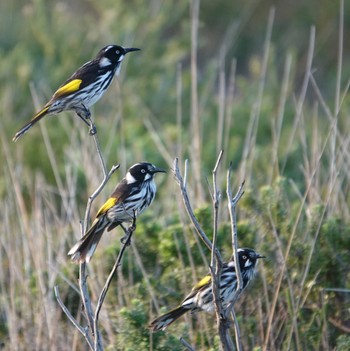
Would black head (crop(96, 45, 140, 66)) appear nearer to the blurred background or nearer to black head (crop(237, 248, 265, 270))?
the blurred background

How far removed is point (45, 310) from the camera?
5211 mm

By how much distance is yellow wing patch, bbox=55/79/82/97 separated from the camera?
4.24m

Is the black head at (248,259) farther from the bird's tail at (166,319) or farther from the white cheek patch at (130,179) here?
the white cheek patch at (130,179)

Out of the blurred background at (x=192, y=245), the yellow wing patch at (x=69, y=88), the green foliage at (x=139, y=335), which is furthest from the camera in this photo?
the blurred background at (x=192, y=245)

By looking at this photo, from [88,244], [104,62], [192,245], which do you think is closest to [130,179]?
[88,244]

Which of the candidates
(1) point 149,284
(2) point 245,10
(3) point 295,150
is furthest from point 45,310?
(2) point 245,10

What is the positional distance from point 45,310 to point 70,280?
1.41ft

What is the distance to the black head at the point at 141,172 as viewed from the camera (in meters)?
4.10

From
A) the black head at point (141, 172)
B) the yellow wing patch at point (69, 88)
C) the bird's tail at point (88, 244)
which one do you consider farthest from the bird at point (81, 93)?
the bird's tail at point (88, 244)

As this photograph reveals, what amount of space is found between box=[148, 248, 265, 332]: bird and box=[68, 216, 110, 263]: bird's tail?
600 mm

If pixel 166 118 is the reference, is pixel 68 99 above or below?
above

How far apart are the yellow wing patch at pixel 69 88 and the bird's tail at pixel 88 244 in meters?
0.55

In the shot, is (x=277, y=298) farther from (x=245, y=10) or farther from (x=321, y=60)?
(x=245, y=10)

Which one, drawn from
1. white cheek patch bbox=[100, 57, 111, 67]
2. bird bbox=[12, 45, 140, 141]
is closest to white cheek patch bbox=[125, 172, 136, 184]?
bird bbox=[12, 45, 140, 141]
